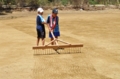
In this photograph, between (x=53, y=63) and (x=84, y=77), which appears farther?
(x=53, y=63)

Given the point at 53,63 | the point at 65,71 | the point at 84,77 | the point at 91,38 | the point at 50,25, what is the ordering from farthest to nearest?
the point at 91,38 → the point at 50,25 → the point at 53,63 → the point at 65,71 → the point at 84,77

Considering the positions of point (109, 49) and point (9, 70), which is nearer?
point (9, 70)

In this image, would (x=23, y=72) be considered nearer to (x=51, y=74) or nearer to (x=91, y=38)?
(x=51, y=74)

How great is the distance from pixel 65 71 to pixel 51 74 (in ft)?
1.49

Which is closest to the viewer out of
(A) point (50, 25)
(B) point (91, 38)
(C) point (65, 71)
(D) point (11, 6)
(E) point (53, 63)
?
(C) point (65, 71)

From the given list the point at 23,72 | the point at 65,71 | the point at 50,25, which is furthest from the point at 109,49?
the point at 23,72

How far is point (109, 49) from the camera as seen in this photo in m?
10.4

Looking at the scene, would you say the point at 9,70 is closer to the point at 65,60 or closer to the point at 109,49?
the point at 65,60

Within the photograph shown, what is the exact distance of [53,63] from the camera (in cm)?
821

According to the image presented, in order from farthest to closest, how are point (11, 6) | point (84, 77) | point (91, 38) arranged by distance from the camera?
point (11, 6)
point (91, 38)
point (84, 77)

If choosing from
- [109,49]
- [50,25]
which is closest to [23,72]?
[50,25]

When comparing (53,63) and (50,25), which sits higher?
(50,25)

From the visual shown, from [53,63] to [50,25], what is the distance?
6.90 ft

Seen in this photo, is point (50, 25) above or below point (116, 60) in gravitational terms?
above
